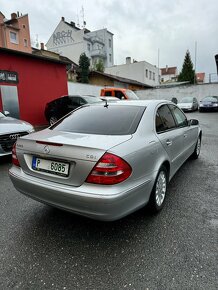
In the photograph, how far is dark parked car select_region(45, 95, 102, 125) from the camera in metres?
10.3

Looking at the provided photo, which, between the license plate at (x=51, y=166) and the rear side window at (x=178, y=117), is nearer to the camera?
the license plate at (x=51, y=166)

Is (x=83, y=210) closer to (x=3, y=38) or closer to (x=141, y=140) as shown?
(x=141, y=140)

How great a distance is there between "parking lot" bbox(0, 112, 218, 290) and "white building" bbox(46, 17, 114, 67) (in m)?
43.2

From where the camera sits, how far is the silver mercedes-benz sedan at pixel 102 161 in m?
2.04

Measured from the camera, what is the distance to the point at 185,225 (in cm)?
262

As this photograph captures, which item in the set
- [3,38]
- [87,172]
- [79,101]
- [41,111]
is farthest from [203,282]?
[3,38]

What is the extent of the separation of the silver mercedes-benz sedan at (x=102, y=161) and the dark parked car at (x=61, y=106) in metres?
7.24

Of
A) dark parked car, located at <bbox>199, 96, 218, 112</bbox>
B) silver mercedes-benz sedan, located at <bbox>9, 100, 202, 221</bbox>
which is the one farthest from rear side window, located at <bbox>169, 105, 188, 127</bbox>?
dark parked car, located at <bbox>199, 96, 218, 112</bbox>

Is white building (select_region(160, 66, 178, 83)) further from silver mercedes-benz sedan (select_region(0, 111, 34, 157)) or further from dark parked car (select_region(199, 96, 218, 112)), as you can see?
silver mercedes-benz sedan (select_region(0, 111, 34, 157))

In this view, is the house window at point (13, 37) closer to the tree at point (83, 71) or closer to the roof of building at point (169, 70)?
the tree at point (83, 71)

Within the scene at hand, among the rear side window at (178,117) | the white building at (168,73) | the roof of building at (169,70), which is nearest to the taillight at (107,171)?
the rear side window at (178,117)

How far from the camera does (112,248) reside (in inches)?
89.3

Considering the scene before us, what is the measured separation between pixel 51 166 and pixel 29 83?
28.9 feet

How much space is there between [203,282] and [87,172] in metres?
1.37
